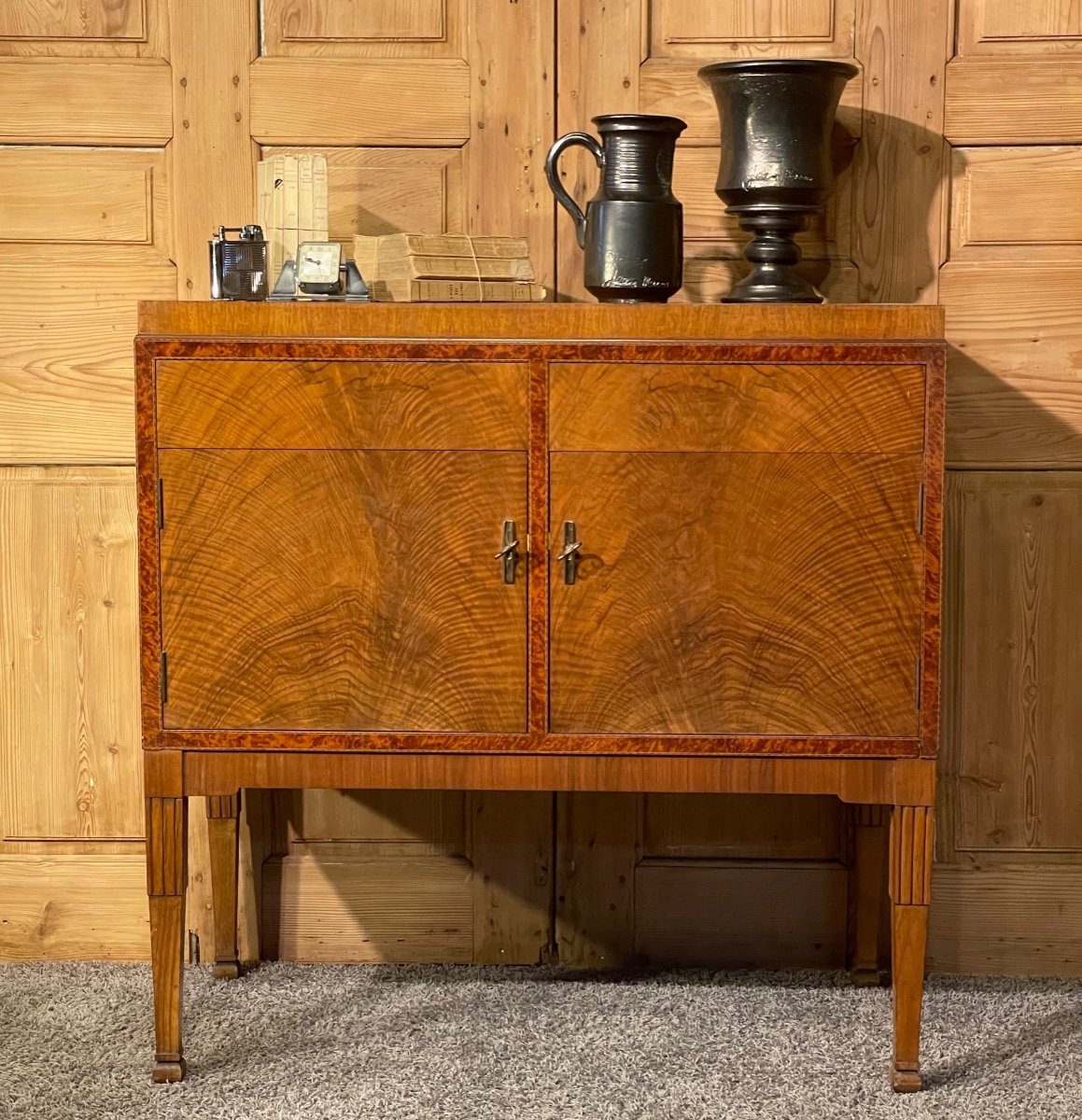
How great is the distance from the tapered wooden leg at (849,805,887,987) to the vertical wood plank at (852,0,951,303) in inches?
37.3

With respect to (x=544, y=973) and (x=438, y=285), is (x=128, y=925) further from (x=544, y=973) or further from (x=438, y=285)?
(x=438, y=285)

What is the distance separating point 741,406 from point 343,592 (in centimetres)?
65

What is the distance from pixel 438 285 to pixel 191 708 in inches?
29.9

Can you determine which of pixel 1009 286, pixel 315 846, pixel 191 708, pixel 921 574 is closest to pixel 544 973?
pixel 315 846

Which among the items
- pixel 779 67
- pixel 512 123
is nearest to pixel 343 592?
pixel 512 123

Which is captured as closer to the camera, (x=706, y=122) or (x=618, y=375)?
(x=618, y=375)

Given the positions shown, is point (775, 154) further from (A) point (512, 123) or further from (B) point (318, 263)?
(B) point (318, 263)

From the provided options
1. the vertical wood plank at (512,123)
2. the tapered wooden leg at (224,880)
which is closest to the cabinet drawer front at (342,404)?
the vertical wood plank at (512,123)

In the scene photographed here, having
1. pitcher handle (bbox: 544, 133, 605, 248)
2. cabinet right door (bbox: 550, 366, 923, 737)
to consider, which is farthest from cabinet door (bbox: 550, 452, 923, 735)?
pitcher handle (bbox: 544, 133, 605, 248)

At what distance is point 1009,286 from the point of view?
8.66ft

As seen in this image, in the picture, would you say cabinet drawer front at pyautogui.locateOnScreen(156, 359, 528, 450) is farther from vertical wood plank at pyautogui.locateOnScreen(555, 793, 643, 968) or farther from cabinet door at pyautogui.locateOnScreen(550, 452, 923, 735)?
vertical wood plank at pyautogui.locateOnScreen(555, 793, 643, 968)

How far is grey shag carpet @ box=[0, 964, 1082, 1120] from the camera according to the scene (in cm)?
220

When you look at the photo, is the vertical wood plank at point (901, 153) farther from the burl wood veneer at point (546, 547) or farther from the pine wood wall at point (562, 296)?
the burl wood veneer at point (546, 547)

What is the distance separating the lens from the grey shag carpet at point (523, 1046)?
2201 millimetres
